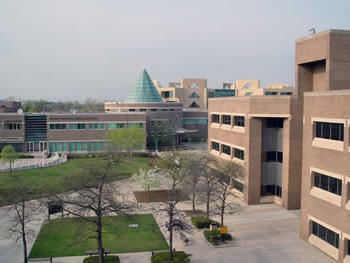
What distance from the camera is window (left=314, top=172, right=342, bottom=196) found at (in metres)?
20.9

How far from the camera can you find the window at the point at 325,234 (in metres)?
21.2

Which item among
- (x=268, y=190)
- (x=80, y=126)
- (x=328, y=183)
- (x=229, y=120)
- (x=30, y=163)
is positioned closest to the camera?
(x=328, y=183)

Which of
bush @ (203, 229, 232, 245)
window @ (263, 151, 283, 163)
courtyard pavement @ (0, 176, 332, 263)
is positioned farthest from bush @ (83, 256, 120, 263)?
window @ (263, 151, 283, 163)

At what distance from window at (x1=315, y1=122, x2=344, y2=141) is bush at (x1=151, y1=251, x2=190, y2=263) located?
10.5 metres

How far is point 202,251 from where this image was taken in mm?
22328

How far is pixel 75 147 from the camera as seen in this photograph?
62875 mm

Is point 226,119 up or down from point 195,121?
up

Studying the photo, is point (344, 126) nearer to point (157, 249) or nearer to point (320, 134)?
point (320, 134)

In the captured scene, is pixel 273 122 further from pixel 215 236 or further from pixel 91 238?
pixel 91 238

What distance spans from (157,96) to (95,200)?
67239 mm

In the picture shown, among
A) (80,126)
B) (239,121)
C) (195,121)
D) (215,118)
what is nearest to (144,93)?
(195,121)

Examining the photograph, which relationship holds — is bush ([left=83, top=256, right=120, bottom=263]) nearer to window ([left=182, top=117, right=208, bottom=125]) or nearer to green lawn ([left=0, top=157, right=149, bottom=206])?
green lawn ([left=0, top=157, right=149, bottom=206])

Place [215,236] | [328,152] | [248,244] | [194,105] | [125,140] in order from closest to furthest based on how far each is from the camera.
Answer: [328,152] < [248,244] < [215,236] < [125,140] < [194,105]

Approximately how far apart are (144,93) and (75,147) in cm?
2628
